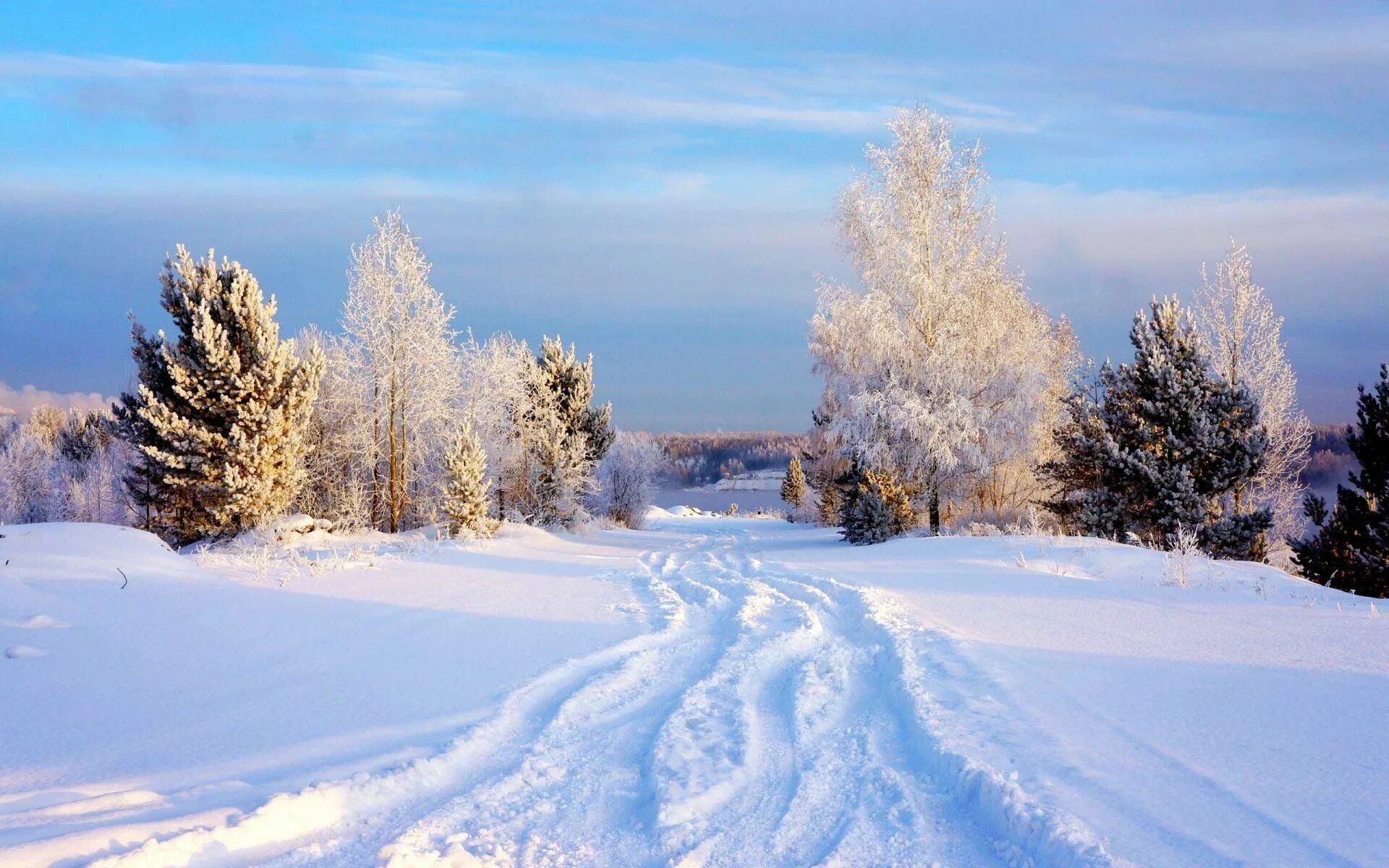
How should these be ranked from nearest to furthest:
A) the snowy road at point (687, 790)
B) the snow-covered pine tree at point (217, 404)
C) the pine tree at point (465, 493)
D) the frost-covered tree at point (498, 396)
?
the snowy road at point (687, 790)
the snow-covered pine tree at point (217, 404)
the pine tree at point (465, 493)
the frost-covered tree at point (498, 396)

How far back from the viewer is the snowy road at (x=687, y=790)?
10.4 feet

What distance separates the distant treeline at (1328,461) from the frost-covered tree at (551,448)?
22.2 m

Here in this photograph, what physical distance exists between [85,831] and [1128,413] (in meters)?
21.4

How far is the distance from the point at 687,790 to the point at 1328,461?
27.1 metres

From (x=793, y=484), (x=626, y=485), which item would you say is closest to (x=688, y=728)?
(x=626, y=485)

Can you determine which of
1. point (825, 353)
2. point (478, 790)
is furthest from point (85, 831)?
point (825, 353)

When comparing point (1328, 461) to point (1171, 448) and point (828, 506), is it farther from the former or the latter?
point (828, 506)

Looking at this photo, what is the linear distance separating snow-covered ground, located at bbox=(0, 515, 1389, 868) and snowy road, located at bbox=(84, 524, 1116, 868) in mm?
19

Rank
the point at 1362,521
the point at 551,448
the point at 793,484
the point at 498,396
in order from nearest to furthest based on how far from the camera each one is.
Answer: the point at 1362,521
the point at 498,396
the point at 551,448
the point at 793,484

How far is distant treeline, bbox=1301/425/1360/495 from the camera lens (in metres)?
18.5

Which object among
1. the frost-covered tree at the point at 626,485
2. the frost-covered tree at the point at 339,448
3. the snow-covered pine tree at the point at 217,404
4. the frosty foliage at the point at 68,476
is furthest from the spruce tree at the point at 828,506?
the frosty foliage at the point at 68,476

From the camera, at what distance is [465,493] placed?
1995 centimetres

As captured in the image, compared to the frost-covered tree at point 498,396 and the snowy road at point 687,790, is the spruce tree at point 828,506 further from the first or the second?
the snowy road at point 687,790

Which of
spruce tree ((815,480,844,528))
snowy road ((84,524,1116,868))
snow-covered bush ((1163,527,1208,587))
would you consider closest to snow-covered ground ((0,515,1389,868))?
snowy road ((84,524,1116,868))
